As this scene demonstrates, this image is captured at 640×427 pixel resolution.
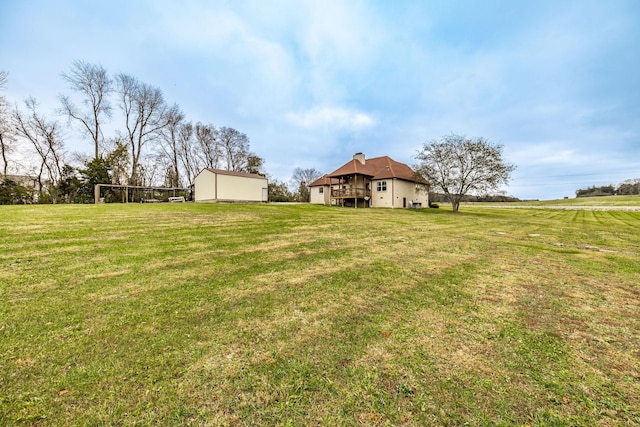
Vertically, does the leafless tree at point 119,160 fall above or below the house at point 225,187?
above

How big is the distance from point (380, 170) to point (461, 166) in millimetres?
8558

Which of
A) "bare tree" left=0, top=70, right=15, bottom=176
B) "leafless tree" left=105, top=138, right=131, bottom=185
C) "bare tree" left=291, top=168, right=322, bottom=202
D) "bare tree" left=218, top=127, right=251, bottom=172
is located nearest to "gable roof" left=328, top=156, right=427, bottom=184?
"bare tree" left=218, top=127, right=251, bottom=172

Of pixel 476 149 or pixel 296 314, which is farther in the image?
pixel 476 149

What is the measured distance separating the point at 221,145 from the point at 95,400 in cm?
4046

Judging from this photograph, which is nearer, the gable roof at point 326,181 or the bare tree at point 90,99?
the bare tree at point 90,99

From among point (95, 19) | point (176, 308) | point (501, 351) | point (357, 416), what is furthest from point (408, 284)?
point (95, 19)

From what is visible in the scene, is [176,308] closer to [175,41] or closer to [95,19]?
[95,19]

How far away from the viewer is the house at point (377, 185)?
2745 cm

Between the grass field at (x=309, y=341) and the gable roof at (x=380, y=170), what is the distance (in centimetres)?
2284

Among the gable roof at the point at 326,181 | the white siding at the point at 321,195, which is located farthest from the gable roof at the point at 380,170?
the white siding at the point at 321,195

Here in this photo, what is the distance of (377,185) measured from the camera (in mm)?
28703

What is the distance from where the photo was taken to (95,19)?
44.2ft

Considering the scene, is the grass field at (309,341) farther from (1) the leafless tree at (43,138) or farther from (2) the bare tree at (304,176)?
(2) the bare tree at (304,176)

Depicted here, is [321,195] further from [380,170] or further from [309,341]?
[309,341]
